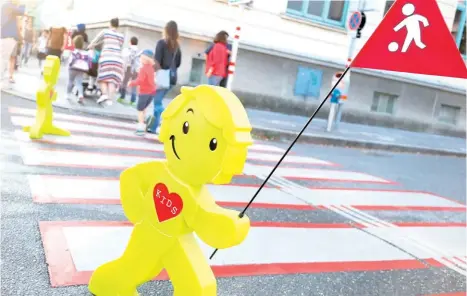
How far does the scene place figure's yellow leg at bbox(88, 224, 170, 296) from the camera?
2.41 m

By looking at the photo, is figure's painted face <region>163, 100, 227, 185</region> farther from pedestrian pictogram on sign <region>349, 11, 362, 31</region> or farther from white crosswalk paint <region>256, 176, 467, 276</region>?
pedestrian pictogram on sign <region>349, 11, 362, 31</region>

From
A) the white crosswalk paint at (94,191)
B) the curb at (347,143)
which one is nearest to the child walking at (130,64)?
the curb at (347,143)

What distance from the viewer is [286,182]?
20.7 ft

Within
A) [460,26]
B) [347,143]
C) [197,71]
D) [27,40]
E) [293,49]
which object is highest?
[460,26]

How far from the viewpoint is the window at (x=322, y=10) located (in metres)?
15.2

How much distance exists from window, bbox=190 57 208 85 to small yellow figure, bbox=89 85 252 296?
11.6 metres

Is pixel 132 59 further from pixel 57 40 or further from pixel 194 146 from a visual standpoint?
pixel 194 146

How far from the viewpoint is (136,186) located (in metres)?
2.51

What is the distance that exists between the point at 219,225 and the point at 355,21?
9.87 meters

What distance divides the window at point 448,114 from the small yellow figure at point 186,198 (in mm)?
18622

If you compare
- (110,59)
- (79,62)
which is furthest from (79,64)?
(110,59)

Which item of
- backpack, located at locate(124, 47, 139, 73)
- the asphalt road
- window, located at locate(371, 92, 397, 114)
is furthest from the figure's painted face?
window, located at locate(371, 92, 397, 114)

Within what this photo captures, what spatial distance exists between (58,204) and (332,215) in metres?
2.72

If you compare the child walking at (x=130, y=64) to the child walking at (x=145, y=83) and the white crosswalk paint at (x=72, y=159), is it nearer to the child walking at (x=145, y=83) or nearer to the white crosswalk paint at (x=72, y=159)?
the child walking at (x=145, y=83)
